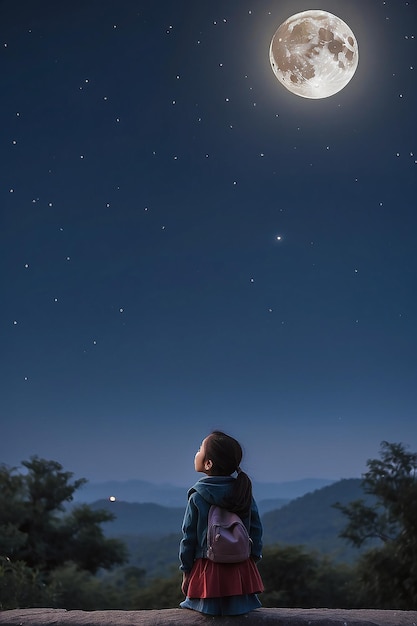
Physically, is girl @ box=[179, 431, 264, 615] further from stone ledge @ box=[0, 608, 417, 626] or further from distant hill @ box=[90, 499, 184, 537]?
distant hill @ box=[90, 499, 184, 537]

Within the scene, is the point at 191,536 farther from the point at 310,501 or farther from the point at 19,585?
the point at 310,501

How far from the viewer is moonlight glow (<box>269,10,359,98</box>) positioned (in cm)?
652

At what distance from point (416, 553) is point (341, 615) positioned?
8.61 meters

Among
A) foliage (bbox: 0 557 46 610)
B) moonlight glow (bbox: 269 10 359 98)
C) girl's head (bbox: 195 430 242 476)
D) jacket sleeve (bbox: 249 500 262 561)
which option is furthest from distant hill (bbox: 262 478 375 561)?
girl's head (bbox: 195 430 242 476)

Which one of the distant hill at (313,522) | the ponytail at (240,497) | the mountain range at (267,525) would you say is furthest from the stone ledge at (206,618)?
the mountain range at (267,525)

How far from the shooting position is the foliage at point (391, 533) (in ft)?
35.3

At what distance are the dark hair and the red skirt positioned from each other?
0.26 m

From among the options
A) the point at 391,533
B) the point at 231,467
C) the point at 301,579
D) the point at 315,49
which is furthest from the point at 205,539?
the point at 301,579

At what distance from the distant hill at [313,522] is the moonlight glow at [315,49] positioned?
982cm

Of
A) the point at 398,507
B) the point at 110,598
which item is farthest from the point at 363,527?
the point at 110,598

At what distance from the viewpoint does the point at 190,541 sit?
9.78ft

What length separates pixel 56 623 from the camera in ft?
9.98

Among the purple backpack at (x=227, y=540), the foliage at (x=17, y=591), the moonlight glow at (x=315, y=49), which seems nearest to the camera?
the purple backpack at (x=227, y=540)

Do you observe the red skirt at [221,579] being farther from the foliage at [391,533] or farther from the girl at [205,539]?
the foliage at [391,533]
